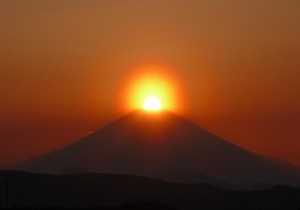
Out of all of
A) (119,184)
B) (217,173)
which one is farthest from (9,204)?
(217,173)

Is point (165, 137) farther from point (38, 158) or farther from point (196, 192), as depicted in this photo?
point (196, 192)

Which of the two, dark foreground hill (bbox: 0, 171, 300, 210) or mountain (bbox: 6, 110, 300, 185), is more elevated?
A: mountain (bbox: 6, 110, 300, 185)

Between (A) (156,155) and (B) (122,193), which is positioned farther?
(A) (156,155)

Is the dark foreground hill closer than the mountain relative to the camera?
Yes

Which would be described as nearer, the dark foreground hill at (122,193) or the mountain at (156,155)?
the dark foreground hill at (122,193)
